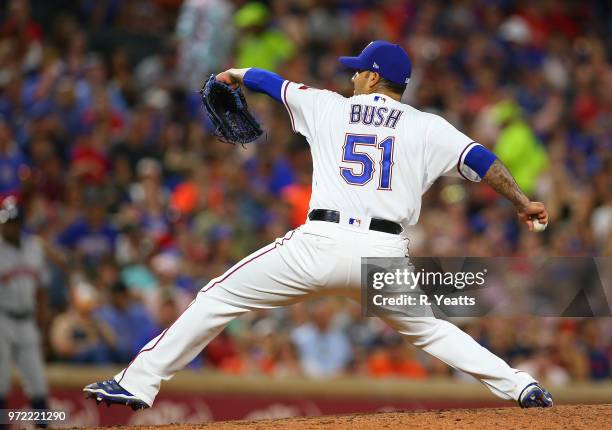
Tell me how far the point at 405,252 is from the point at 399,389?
3546 mm

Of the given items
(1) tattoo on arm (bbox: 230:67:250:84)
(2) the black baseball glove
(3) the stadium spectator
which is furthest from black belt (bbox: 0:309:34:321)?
(1) tattoo on arm (bbox: 230:67:250:84)

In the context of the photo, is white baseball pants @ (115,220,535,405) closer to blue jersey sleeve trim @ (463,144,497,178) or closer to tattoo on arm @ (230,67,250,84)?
blue jersey sleeve trim @ (463,144,497,178)

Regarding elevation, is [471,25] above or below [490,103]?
above

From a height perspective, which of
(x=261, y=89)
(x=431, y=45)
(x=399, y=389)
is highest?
(x=431, y=45)

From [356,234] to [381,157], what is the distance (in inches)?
14.4

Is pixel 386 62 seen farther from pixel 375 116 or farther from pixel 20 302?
pixel 20 302

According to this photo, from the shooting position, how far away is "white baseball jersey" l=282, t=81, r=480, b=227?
4824 millimetres

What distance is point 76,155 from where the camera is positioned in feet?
33.1

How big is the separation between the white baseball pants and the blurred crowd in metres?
3.57

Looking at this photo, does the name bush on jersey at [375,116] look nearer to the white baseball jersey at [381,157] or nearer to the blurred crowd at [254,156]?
the white baseball jersey at [381,157]

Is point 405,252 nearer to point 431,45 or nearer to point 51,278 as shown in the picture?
point 51,278

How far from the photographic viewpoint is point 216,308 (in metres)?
4.90

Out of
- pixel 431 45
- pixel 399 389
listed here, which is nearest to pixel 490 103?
pixel 431 45

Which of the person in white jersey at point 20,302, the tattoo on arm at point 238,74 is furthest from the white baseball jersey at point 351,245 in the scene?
the person in white jersey at point 20,302
